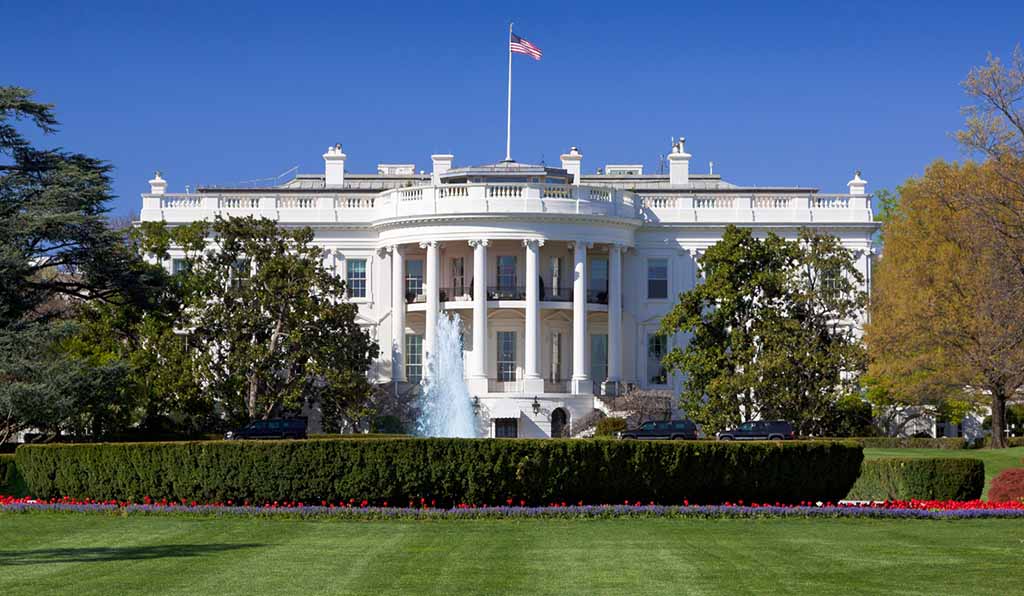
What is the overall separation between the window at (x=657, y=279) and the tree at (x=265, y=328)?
1610 cm

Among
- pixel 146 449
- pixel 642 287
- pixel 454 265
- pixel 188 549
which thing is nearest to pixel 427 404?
pixel 454 265

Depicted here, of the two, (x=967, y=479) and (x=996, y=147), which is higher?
(x=996, y=147)

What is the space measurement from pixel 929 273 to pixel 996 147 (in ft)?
34.2

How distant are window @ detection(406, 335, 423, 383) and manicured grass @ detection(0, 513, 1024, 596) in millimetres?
37705

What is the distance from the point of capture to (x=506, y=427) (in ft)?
197

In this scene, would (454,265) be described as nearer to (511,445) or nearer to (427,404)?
(427,404)

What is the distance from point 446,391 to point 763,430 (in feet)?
46.2

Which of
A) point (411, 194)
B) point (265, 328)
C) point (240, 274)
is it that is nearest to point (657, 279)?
point (411, 194)

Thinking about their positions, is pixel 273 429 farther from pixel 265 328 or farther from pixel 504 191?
pixel 504 191

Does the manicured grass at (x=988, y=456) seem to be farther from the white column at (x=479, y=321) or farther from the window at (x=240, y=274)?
the window at (x=240, y=274)

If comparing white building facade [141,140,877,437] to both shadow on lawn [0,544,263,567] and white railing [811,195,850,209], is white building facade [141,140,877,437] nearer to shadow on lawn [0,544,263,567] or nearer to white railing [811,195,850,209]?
white railing [811,195,850,209]

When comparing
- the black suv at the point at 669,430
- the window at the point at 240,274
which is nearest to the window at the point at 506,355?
the window at the point at 240,274

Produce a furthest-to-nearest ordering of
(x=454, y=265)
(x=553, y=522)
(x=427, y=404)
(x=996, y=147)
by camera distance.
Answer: (x=454, y=265) → (x=427, y=404) → (x=996, y=147) → (x=553, y=522)

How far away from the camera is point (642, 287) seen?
218 ft
